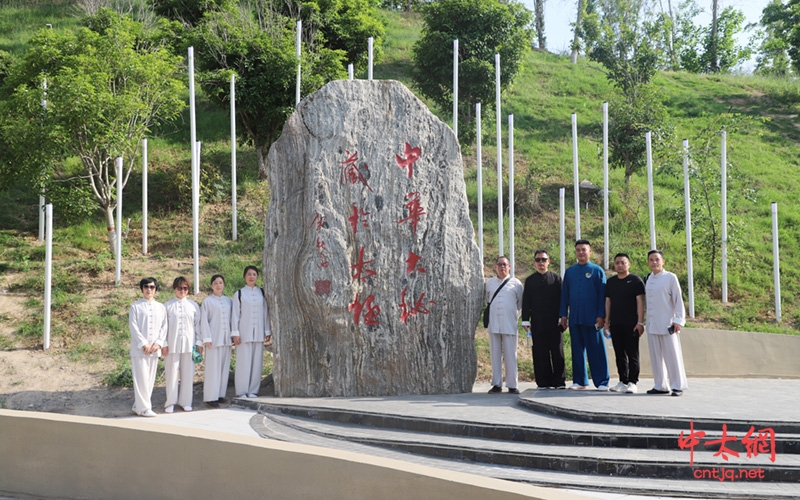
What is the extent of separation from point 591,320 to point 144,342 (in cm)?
418

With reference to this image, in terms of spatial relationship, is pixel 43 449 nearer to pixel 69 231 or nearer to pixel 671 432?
pixel 671 432

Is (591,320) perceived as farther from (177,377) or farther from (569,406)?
(177,377)

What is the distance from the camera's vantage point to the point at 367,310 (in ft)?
23.7

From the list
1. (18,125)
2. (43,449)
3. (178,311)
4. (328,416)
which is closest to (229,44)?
(18,125)

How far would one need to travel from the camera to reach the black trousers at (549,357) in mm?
7316

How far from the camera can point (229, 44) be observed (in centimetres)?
1430

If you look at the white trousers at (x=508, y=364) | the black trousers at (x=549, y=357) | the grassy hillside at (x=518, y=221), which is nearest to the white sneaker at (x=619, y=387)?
the black trousers at (x=549, y=357)

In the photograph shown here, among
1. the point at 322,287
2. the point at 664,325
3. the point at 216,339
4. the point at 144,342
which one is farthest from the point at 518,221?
the point at 144,342

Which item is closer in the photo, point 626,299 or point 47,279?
point 626,299

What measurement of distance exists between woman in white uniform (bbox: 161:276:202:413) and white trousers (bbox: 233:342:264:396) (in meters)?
0.48

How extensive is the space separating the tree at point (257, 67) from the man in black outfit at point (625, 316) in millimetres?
8791

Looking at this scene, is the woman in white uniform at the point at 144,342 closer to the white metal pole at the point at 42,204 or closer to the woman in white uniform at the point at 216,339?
the woman in white uniform at the point at 216,339

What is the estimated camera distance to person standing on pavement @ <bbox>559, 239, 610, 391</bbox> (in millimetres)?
7035

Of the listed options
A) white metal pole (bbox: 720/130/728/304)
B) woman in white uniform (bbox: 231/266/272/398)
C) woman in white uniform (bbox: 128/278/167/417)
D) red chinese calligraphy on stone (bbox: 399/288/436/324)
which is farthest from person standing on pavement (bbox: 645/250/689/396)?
white metal pole (bbox: 720/130/728/304)
